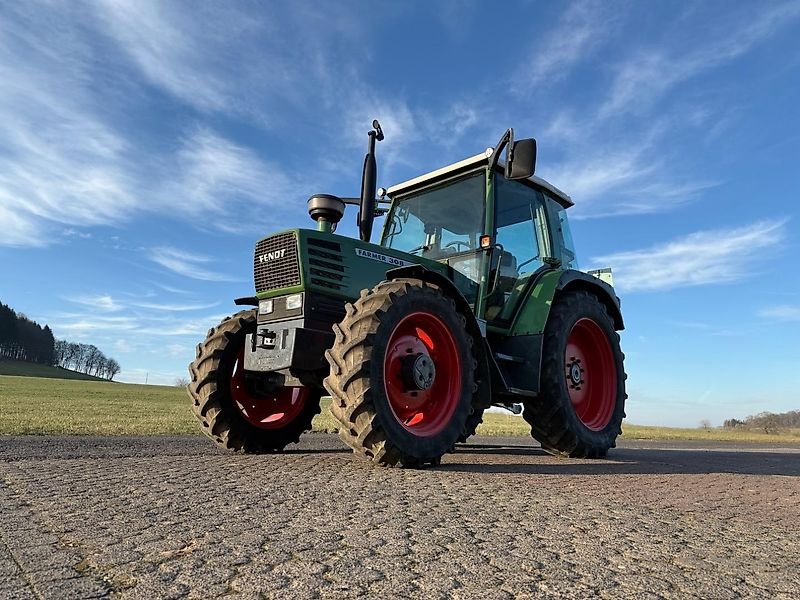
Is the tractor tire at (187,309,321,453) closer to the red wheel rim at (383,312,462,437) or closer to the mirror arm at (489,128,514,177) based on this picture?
the red wheel rim at (383,312,462,437)

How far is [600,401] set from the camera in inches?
274

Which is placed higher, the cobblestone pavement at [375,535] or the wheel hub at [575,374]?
the wheel hub at [575,374]

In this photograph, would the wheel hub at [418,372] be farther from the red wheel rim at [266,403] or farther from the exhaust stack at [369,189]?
the red wheel rim at [266,403]

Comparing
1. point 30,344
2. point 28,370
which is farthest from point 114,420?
point 30,344

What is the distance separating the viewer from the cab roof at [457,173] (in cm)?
612

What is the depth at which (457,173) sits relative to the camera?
20.8ft

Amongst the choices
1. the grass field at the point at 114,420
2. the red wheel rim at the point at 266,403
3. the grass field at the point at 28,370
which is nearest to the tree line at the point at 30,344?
the grass field at the point at 28,370

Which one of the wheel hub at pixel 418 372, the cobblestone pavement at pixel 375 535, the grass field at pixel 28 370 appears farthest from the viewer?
the grass field at pixel 28 370

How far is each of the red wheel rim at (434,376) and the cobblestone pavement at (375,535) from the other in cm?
68

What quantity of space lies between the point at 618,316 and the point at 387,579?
6384mm

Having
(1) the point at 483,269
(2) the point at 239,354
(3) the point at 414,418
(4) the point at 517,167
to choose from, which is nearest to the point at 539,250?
(1) the point at 483,269

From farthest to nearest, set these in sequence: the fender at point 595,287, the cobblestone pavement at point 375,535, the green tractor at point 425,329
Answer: the fender at point 595,287, the green tractor at point 425,329, the cobblestone pavement at point 375,535

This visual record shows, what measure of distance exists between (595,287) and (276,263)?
3.98 metres

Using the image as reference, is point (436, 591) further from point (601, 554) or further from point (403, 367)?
point (403, 367)
